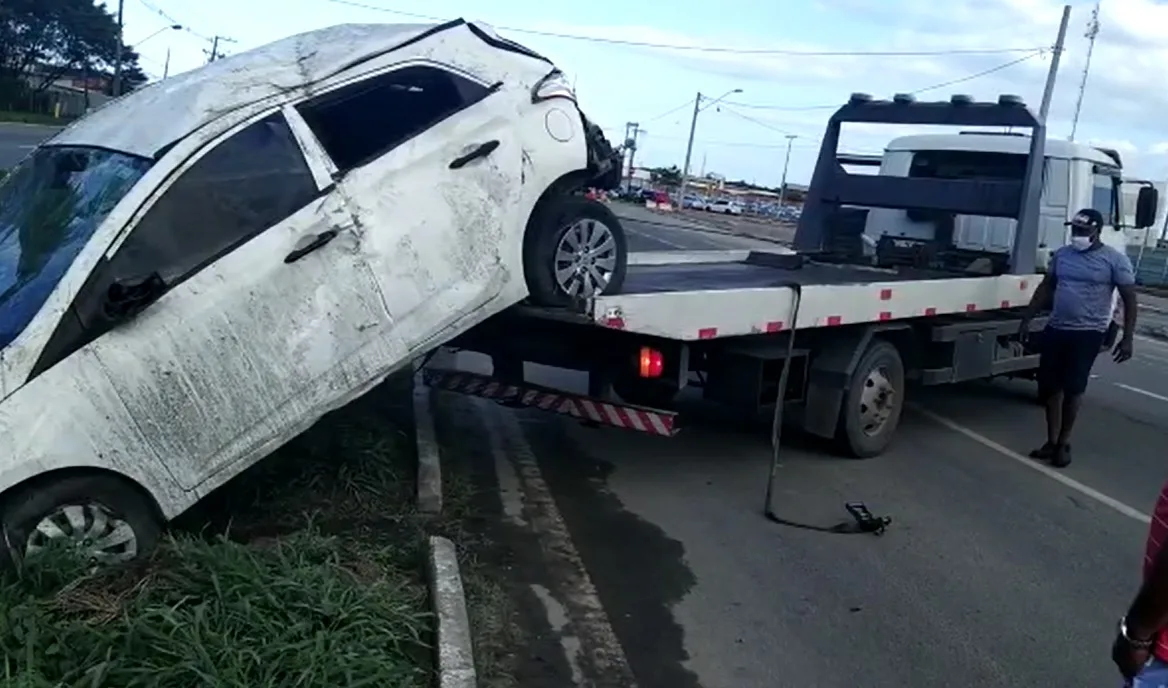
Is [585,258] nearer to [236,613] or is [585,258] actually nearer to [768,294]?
[768,294]

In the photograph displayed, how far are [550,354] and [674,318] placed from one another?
87 centimetres

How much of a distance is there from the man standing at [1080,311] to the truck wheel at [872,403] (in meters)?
1.06

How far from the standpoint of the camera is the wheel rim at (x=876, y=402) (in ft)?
28.2

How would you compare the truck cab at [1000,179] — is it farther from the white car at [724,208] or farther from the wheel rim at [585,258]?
the white car at [724,208]

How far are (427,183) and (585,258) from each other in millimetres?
1175

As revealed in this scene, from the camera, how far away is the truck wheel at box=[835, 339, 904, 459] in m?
8.42

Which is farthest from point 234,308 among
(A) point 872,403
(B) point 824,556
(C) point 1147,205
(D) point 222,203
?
(C) point 1147,205

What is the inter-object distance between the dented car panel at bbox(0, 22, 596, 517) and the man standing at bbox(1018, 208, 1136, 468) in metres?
3.94

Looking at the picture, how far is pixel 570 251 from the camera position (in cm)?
662

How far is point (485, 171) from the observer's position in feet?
20.1

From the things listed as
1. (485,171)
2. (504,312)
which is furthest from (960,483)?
(485,171)

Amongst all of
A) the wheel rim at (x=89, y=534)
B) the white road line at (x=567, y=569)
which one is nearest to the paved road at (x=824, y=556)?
the white road line at (x=567, y=569)

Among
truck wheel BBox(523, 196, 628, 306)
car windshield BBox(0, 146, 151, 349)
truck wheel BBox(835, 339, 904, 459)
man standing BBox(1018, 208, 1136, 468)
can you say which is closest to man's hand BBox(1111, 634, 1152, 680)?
car windshield BBox(0, 146, 151, 349)

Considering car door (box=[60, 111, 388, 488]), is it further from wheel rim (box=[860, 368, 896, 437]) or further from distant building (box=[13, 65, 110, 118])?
distant building (box=[13, 65, 110, 118])
